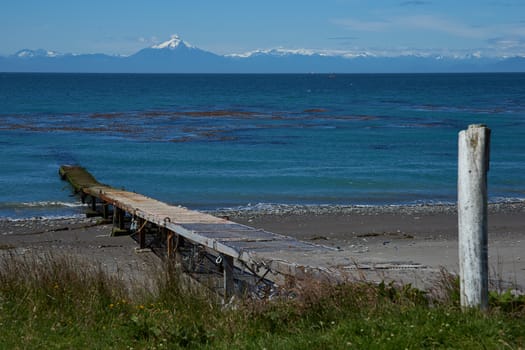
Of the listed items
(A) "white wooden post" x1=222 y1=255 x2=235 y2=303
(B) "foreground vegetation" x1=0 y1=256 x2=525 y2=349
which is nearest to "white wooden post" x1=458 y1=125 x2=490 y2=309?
(B) "foreground vegetation" x1=0 y1=256 x2=525 y2=349

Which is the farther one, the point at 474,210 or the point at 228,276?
the point at 228,276

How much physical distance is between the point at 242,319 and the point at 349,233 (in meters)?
11.4

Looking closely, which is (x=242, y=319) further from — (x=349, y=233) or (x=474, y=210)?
(x=349, y=233)

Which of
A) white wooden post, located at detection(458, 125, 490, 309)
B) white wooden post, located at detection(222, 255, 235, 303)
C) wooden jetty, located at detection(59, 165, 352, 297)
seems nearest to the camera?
white wooden post, located at detection(458, 125, 490, 309)

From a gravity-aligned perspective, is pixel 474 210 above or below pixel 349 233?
above

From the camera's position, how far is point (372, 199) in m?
24.2

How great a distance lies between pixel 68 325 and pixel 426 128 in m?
43.2

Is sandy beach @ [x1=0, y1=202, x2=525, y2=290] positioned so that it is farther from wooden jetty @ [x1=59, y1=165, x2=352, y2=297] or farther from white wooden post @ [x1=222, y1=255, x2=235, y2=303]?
white wooden post @ [x1=222, y1=255, x2=235, y2=303]

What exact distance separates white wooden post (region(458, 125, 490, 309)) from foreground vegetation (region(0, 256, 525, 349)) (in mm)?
247

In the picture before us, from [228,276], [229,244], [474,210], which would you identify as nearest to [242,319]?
[474,210]

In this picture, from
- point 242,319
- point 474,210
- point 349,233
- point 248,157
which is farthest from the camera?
point 248,157

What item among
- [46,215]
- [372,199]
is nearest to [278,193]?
[372,199]

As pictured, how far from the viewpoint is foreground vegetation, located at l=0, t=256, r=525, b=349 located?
21.1ft

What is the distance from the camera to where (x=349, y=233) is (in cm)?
1850
